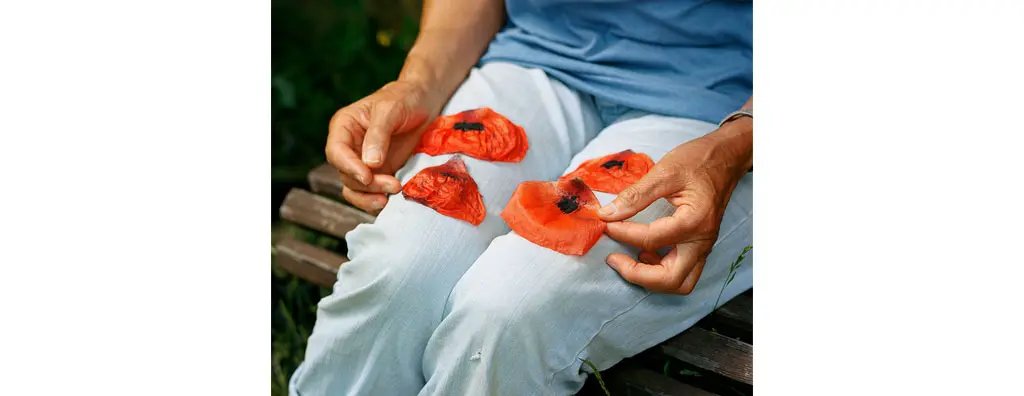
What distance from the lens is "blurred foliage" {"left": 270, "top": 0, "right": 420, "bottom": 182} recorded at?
1373 millimetres

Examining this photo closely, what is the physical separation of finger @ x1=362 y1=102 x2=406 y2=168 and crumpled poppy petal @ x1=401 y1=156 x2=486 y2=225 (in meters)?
0.05

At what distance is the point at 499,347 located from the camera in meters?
0.94

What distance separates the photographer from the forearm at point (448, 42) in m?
1.19

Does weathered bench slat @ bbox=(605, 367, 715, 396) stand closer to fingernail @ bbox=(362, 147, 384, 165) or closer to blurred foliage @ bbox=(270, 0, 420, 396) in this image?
fingernail @ bbox=(362, 147, 384, 165)

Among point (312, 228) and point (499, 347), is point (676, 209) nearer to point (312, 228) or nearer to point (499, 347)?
point (499, 347)

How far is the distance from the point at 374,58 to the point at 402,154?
34 cm

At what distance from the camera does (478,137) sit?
3.65 feet

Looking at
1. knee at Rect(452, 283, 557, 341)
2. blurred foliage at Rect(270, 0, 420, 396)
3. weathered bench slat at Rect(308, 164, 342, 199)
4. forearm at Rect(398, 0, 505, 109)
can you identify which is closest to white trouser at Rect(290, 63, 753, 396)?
knee at Rect(452, 283, 557, 341)

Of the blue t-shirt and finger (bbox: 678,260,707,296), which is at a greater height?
the blue t-shirt

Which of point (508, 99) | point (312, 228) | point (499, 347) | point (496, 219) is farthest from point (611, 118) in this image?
point (312, 228)

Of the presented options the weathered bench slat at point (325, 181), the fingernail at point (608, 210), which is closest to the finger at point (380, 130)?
the fingernail at point (608, 210)

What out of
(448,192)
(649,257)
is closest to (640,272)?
(649,257)

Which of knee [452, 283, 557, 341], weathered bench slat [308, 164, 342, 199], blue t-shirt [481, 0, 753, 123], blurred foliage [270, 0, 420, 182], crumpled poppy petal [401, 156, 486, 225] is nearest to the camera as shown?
knee [452, 283, 557, 341]
